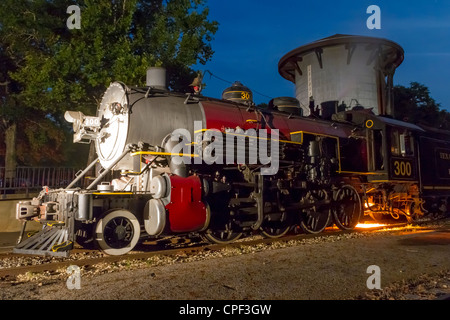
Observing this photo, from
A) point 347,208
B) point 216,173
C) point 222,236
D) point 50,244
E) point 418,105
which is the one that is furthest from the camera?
point 418,105

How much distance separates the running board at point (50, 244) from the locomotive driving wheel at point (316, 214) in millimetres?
5803

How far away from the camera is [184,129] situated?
7297 mm

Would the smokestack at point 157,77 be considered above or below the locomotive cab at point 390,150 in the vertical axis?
above

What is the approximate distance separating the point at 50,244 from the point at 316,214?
652cm

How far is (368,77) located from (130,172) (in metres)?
20.3

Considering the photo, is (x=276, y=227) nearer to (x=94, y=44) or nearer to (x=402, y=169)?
(x=402, y=169)

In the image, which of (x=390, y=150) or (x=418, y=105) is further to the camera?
(x=418, y=105)

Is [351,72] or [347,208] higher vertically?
[351,72]

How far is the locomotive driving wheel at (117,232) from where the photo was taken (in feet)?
20.4

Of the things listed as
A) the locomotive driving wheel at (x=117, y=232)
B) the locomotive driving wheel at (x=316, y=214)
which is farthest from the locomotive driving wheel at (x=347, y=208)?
the locomotive driving wheel at (x=117, y=232)

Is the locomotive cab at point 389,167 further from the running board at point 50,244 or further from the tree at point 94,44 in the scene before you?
the running board at point 50,244

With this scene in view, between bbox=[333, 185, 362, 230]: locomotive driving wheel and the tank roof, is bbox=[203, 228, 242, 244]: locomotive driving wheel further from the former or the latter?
the tank roof

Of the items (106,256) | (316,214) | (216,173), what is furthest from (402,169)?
(106,256)

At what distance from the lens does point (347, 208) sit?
10344 mm
